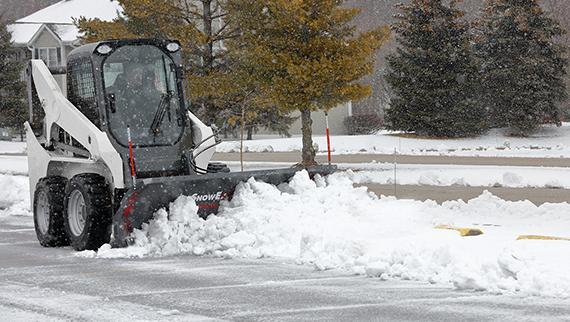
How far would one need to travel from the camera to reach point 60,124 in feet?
46.1

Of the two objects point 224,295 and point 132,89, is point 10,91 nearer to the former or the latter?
point 132,89

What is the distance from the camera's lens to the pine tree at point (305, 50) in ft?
89.4

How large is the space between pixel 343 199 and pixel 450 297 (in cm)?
469

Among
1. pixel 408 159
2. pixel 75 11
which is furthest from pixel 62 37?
pixel 408 159

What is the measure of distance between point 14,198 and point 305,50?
10.2 m

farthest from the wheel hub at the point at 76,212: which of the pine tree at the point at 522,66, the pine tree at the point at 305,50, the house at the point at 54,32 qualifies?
the house at the point at 54,32

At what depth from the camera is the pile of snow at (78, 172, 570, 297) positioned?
9.59m

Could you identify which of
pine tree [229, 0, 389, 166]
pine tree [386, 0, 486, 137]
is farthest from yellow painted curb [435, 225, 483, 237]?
pine tree [386, 0, 486, 137]

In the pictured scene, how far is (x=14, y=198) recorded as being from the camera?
20938mm

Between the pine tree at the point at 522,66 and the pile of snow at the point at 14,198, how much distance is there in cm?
3118

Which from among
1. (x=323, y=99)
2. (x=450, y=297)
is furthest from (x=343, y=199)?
(x=323, y=99)

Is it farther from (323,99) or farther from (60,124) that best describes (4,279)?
(323,99)

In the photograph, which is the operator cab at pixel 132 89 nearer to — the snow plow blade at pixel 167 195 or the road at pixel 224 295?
the snow plow blade at pixel 167 195

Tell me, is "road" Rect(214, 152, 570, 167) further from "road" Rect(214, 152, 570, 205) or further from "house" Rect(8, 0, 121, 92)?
"house" Rect(8, 0, 121, 92)
